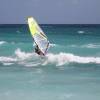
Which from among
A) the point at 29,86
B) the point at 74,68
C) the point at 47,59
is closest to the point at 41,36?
the point at 47,59

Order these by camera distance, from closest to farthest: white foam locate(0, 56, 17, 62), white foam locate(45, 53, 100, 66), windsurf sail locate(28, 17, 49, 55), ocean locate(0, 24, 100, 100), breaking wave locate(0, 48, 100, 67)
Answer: ocean locate(0, 24, 100, 100) < breaking wave locate(0, 48, 100, 67) < white foam locate(45, 53, 100, 66) < windsurf sail locate(28, 17, 49, 55) < white foam locate(0, 56, 17, 62)

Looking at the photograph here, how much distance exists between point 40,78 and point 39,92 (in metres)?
3.81

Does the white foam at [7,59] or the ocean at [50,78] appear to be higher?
the ocean at [50,78]

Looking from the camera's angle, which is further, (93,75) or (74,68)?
(74,68)

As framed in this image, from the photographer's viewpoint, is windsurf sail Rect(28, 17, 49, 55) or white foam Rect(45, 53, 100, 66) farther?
windsurf sail Rect(28, 17, 49, 55)

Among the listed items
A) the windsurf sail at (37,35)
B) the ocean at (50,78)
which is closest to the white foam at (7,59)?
the ocean at (50,78)

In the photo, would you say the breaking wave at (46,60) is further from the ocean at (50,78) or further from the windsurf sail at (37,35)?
the windsurf sail at (37,35)

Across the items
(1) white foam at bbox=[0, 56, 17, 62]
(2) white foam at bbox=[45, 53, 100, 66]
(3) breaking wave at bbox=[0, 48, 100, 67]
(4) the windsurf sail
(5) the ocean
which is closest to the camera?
(5) the ocean

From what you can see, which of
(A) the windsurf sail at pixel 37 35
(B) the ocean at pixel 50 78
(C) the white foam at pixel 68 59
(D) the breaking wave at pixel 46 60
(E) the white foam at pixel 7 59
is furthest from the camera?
(E) the white foam at pixel 7 59

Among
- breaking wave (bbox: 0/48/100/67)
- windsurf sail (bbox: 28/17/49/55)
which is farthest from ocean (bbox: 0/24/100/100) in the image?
windsurf sail (bbox: 28/17/49/55)

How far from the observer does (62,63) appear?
109 feet

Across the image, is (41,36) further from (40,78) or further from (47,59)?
(40,78)

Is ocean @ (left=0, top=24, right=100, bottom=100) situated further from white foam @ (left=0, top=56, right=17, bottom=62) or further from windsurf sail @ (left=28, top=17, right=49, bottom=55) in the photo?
windsurf sail @ (left=28, top=17, right=49, bottom=55)

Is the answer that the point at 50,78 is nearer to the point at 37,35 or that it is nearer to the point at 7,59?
the point at 37,35
